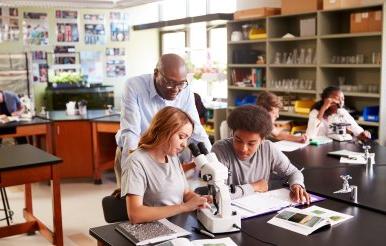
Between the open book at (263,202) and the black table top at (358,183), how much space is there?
0.48 feet

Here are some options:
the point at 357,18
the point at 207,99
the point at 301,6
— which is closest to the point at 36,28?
the point at 207,99

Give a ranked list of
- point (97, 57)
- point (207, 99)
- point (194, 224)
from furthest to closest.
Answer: point (97, 57) → point (207, 99) → point (194, 224)

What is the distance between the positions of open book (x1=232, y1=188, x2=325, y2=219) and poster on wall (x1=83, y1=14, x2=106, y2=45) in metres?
6.49

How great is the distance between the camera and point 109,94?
7723mm

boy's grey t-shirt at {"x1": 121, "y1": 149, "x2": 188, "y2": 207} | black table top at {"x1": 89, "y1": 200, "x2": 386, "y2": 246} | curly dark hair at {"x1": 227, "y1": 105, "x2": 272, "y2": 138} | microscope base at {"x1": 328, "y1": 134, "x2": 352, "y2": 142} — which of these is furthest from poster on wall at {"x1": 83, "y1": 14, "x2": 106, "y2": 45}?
black table top at {"x1": 89, "y1": 200, "x2": 386, "y2": 246}

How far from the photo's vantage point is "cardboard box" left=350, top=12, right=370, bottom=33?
4641mm

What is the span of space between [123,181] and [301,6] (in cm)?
392

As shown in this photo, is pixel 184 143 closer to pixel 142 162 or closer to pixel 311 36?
pixel 142 162

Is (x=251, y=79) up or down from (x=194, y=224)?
up

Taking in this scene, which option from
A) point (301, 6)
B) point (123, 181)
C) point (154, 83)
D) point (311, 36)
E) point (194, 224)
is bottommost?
point (194, 224)

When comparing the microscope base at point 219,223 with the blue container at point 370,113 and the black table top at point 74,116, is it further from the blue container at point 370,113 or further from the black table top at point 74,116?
the black table top at point 74,116

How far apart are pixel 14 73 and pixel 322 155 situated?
19.1 ft

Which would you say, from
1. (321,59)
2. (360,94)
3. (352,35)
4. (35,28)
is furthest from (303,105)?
(35,28)

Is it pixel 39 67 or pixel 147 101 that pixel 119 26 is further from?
pixel 147 101
